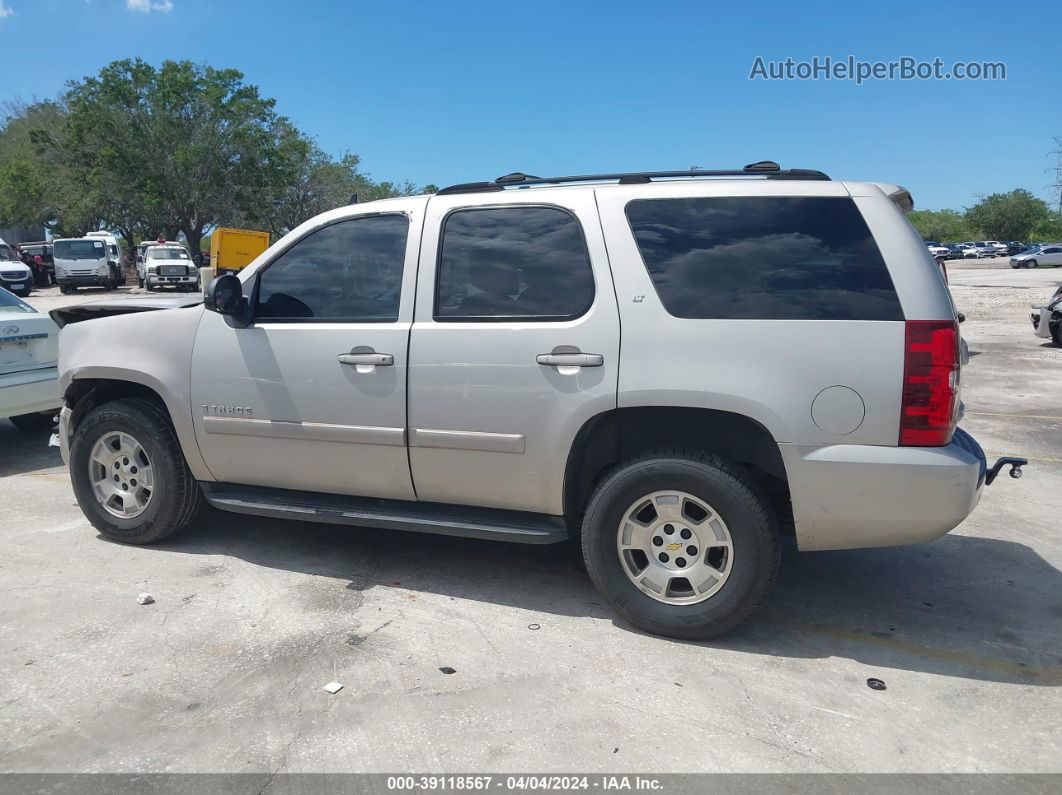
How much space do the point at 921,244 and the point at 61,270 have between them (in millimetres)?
34674

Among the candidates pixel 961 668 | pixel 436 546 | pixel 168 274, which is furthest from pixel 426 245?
pixel 168 274

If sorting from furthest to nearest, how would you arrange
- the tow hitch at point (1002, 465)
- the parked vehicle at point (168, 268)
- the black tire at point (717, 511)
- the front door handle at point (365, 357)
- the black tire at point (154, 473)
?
the parked vehicle at point (168, 268) < the black tire at point (154, 473) < the front door handle at point (365, 357) < the tow hitch at point (1002, 465) < the black tire at point (717, 511)

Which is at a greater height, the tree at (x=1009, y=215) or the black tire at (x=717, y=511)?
the tree at (x=1009, y=215)

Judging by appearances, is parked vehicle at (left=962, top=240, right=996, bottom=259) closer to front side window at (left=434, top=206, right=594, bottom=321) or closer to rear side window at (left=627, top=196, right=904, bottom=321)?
rear side window at (left=627, top=196, right=904, bottom=321)

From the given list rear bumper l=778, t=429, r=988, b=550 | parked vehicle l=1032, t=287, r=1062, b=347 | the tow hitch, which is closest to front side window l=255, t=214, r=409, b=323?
rear bumper l=778, t=429, r=988, b=550

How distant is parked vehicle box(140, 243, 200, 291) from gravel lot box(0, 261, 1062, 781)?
94.4ft

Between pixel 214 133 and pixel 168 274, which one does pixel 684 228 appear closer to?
pixel 168 274

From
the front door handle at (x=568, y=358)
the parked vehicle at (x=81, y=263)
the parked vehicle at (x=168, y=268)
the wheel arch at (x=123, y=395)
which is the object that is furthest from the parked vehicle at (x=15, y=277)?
the front door handle at (x=568, y=358)

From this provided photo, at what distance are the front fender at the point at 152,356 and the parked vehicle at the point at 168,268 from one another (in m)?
29.1

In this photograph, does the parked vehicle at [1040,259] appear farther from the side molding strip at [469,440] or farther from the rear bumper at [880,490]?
the side molding strip at [469,440]

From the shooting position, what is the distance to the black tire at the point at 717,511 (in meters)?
3.46

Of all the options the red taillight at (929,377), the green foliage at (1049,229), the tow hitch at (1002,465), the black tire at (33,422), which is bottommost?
the black tire at (33,422)

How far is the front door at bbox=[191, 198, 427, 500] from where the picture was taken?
4031mm

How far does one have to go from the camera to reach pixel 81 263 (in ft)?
104
